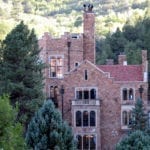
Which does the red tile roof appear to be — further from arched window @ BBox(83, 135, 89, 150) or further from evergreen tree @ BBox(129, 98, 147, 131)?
evergreen tree @ BBox(129, 98, 147, 131)

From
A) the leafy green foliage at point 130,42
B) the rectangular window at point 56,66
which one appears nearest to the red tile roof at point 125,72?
the rectangular window at point 56,66

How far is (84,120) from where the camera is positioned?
43.6 meters

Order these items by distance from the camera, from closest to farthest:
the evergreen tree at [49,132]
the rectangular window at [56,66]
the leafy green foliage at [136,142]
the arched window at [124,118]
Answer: the evergreen tree at [49,132] → the leafy green foliage at [136,142] → the arched window at [124,118] → the rectangular window at [56,66]

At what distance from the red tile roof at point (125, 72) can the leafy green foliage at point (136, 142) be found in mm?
13255

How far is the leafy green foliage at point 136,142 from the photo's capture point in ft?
98.4

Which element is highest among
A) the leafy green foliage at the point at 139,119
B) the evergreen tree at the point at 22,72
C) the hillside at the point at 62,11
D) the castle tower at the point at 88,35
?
the hillside at the point at 62,11

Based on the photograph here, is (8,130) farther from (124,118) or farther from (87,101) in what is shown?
(124,118)

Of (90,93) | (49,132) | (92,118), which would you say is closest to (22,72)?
(49,132)

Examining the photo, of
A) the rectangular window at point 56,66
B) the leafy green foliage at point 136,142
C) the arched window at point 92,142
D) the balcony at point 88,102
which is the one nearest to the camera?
the leafy green foliage at point 136,142

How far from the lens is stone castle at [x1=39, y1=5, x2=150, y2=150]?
43.4 m

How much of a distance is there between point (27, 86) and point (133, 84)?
1239 centimetres

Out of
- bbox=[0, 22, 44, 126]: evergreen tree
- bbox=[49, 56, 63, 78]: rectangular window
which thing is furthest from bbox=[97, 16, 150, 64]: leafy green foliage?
bbox=[0, 22, 44, 126]: evergreen tree

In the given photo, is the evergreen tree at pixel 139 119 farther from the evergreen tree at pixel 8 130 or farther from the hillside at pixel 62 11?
the hillside at pixel 62 11

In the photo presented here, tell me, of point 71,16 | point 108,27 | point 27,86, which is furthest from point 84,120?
point 71,16
